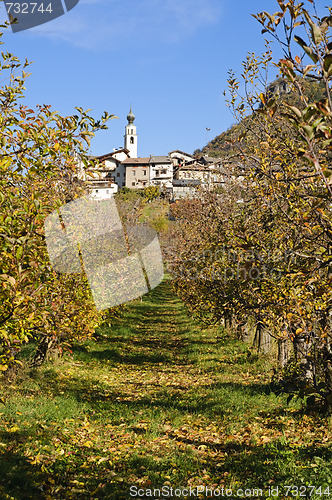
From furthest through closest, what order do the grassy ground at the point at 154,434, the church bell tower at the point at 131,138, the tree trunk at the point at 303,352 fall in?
the church bell tower at the point at 131,138, the tree trunk at the point at 303,352, the grassy ground at the point at 154,434

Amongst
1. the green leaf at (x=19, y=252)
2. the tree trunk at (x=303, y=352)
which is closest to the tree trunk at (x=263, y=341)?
the tree trunk at (x=303, y=352)

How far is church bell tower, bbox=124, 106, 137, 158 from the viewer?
13700 cm

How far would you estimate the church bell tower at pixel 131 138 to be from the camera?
13700cm

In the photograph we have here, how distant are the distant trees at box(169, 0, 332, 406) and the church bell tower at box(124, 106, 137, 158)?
12564 cm

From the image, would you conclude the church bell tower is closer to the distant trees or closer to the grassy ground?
the distant trees

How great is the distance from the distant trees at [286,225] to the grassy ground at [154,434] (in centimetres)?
113

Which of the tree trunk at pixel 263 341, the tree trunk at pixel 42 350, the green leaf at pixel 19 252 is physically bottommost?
the tree trunk at pixel 263 341

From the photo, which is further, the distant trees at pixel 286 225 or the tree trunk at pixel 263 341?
the tree trunk at pixel 263 341

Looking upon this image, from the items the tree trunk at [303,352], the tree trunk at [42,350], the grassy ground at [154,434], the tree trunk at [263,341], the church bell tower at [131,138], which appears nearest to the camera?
the grassy ground at [154,434]

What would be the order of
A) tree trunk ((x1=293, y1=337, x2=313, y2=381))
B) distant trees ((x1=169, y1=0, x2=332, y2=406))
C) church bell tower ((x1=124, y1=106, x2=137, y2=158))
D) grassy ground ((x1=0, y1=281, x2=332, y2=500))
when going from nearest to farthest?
distant trees ((x1=169, y1=0, x2=332, y2=406))
grassy ground ((x1=0, y1=281, x2=332, y2=500))
tree trunk ((x1=293, y1=337, x2=313, y2=381))
church bell tower ((x1=124, y1=106, x2=137, y2=158))

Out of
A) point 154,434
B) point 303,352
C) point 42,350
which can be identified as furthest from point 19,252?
point 42,350

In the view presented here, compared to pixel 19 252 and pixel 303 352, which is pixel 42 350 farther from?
pixel 19 252

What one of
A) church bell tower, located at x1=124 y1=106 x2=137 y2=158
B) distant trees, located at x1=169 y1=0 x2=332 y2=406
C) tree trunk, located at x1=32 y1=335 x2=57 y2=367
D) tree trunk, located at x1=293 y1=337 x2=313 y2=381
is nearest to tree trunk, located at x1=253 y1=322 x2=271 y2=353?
distant trees, located at x1=169 y1=0 x2=332 y2=406

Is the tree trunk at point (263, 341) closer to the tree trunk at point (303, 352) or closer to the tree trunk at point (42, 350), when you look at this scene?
the tree trunk at point (303, 352)
